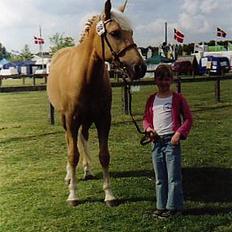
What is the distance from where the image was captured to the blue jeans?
3080 mm

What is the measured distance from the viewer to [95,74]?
334 centimetres

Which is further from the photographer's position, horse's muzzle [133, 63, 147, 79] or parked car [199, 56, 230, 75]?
parked car [199, 56, 230, 75]

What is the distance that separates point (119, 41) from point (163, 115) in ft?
1.84

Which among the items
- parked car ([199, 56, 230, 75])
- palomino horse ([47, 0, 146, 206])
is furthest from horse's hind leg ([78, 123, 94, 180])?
parked car ([199, 56, 230, 75])

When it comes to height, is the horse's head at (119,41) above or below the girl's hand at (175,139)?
above

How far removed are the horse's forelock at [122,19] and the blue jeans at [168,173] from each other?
75cm

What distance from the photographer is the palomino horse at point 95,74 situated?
3000 mm

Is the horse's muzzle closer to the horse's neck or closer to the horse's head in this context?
the horse's head

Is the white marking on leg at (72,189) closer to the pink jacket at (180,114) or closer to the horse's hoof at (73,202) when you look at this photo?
the horse's hoof at (73,202)

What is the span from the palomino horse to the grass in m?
0.25

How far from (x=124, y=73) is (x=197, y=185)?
53.8 inches

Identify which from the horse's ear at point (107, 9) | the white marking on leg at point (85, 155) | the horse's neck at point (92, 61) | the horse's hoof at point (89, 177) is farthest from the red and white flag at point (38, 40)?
the horse's hoof at point (89, 177)

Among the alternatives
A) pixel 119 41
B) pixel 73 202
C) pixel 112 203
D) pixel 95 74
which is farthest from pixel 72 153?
pixel 119 41

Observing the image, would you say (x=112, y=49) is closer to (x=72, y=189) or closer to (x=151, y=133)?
(x=151, y=133)
